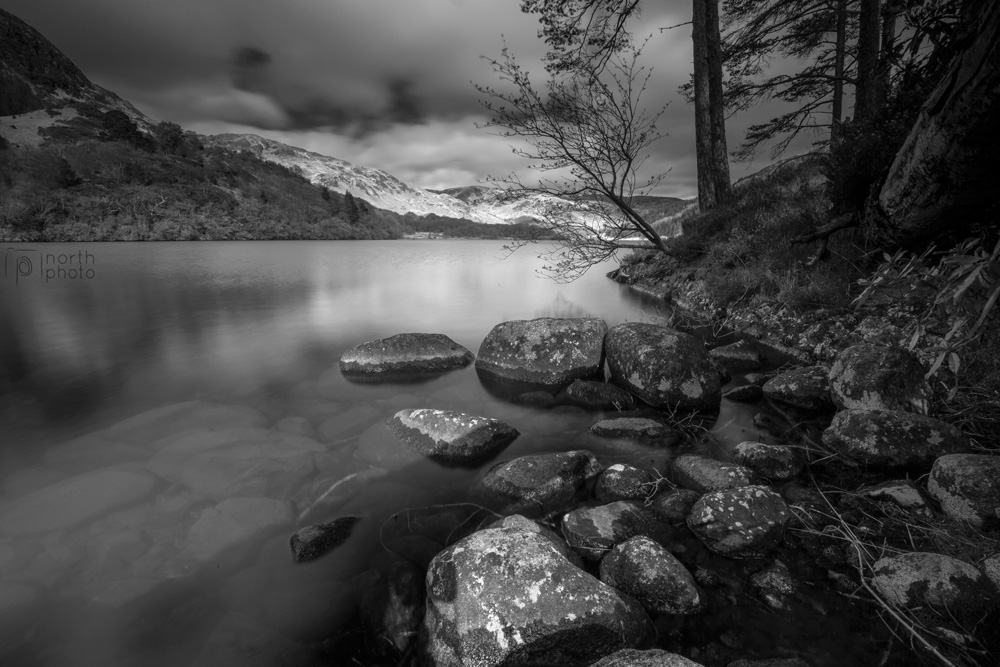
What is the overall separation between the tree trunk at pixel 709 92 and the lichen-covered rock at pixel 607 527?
1199 cm

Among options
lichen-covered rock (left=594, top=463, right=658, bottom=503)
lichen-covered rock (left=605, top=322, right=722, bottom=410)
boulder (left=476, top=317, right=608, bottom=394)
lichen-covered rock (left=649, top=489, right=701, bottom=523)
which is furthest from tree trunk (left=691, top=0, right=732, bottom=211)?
lichen-covered rock (left=649, top=489, right=701, bottom=523)

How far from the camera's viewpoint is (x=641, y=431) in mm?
4961

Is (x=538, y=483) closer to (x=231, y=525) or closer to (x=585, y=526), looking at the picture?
(x=585, y=526)

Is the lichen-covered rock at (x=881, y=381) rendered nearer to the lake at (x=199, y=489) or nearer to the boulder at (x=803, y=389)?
the boulder at (x=803, y=389)

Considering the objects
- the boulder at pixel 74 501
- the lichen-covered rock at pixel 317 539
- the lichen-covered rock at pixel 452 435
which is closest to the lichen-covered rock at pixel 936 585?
the lichen-covered rock at pixel 452 435

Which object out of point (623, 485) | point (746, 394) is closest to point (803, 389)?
point (746, 394)

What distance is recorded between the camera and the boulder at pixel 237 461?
412cm

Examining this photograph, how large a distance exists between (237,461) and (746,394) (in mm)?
6658

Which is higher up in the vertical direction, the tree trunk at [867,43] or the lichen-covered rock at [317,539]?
the tree trunk at [867,43]

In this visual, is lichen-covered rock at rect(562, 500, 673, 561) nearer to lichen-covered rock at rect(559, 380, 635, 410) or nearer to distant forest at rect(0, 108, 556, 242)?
lichen-covered rock at rect(559, 380, 635, 410)

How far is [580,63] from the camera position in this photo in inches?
394

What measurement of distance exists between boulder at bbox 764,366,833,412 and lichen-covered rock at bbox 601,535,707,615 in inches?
153

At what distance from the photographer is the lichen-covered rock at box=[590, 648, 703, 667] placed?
190 cm

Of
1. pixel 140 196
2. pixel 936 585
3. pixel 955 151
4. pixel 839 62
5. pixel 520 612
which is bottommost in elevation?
pixel 520 612
